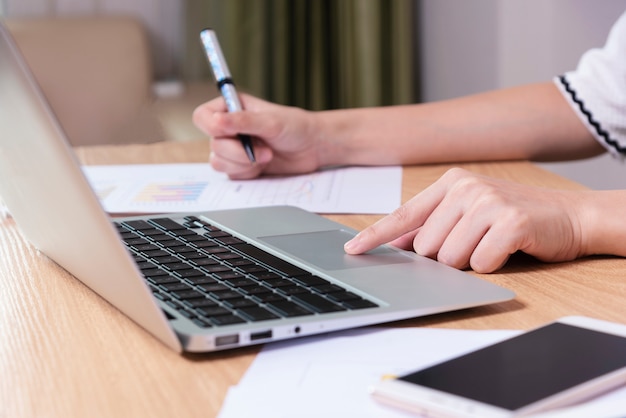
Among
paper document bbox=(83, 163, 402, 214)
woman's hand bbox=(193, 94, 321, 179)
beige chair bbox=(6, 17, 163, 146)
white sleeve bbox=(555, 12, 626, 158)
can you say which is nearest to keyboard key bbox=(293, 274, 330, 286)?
paper document bbox=(83, 163, 402, 214)

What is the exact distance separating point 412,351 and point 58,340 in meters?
0.22

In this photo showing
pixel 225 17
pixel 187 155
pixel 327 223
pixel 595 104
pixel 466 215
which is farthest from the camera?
pixel 225 17

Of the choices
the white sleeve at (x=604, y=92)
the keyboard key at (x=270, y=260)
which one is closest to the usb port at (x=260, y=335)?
the keyboard key at (x=270, y=260)

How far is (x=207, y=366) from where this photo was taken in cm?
49

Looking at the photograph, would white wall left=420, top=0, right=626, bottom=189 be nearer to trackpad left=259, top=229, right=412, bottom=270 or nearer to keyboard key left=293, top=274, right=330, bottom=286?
trackpad left=259, top=229, right=412, bottom=270

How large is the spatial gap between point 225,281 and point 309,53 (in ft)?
7.61

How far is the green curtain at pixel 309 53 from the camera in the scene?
104 inches

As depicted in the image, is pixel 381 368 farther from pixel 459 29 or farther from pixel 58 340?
pixel 459 29

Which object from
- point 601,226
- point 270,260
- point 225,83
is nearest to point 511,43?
point 225,83

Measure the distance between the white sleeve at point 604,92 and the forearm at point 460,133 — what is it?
0.02 metres

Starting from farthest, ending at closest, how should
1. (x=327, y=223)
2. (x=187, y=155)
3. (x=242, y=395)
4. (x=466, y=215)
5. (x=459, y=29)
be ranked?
(x=459, y=29)
(x=187, y=155)
(x=327, y=223)
(x=466, y=215)
(x=242, y=395)

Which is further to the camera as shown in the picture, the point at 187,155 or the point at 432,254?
the point at 187,155

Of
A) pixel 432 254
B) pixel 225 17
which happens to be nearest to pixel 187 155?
pixel 432 254

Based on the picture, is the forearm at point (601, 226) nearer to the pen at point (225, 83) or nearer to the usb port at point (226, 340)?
the usb port at point (226, 340)
